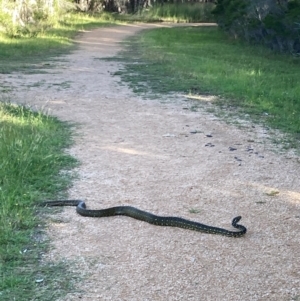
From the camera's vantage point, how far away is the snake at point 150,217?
17.4 feet

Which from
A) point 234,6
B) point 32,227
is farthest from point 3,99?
point 234,6

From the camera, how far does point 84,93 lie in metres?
12.4

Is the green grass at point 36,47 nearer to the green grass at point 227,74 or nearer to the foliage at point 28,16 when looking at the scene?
the foliage at point 28,16

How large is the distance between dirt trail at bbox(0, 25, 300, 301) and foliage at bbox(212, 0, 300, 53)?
30.1 ft

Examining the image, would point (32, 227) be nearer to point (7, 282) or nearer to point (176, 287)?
point (7, 282)

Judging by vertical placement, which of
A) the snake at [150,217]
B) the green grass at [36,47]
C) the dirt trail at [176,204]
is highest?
the green grass at [36,47]

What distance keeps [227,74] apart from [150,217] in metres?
9.47

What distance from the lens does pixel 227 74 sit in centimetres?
1447

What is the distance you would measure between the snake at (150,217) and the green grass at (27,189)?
0.41m

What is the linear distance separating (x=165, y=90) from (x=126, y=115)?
2638 millimetres

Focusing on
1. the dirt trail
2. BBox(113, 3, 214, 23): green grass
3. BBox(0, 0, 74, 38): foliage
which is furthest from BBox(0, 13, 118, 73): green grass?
BBox(113, 3, 214, 23): green grass

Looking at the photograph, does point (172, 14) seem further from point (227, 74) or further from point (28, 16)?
point (227, 74)

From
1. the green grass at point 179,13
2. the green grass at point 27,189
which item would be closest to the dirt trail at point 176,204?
the green grass at point 27,189

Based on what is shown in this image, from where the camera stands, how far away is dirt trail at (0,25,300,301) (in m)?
4.40
